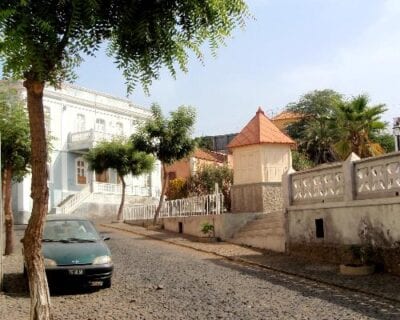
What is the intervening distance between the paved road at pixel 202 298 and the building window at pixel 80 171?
27240mm

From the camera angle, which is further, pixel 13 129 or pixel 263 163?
pixel 263 163

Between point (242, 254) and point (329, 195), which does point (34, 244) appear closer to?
point (329, 195)

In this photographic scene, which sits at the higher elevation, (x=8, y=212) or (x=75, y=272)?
(x=8, y=212)

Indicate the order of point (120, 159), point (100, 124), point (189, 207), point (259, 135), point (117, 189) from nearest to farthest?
point (259, 135) < point (189, 207) < point (120, 159) < point (117, 189) < point (100, 124)

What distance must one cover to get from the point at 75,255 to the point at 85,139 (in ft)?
94.9

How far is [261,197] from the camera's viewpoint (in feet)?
70.2

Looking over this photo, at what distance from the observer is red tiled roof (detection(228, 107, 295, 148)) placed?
21.9m

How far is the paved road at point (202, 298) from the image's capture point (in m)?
9.02

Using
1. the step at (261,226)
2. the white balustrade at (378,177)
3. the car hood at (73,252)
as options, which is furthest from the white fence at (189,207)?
the car hood at (73,252)

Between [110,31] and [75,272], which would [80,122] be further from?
[110,31]

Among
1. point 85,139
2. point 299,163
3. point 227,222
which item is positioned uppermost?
point 85,139

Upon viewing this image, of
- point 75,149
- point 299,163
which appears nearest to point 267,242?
point 299,163

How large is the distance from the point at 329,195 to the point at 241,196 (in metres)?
7.25

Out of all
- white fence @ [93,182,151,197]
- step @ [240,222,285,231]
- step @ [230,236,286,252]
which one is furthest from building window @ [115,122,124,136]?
step @ [230,236,286,252]
